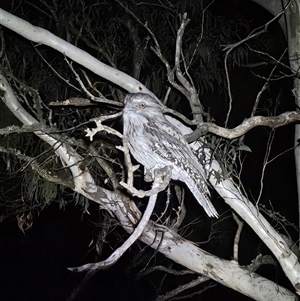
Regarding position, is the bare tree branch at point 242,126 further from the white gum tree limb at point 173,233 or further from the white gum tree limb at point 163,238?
the white gum tree limb at point 163,238

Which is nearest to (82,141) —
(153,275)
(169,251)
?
(169,251)

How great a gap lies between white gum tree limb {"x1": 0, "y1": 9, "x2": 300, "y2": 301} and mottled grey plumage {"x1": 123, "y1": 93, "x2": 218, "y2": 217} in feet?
1.41

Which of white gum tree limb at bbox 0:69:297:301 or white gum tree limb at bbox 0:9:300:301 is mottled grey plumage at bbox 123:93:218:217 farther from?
white gum tree limb at bbox 0:69:297:301

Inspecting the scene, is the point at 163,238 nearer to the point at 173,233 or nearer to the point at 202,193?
the point at 173,233

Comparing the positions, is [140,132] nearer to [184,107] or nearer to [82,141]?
[82,141]

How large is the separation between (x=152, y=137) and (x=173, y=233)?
2.65 ft

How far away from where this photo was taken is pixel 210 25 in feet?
7.78

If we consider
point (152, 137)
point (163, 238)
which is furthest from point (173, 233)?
point (152, 137)

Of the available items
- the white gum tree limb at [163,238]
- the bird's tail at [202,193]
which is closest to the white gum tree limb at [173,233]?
the white gum tree limb at [163,238]

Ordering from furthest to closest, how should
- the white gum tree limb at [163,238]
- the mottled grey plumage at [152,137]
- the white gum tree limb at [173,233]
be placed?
the white gum tree limb at [163,238]
the white gum tree limb at [173,233]
the mottled grey plumage at [152,137]

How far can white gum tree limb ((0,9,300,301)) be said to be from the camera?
4.61ft

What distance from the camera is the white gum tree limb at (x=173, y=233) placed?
4.61ft

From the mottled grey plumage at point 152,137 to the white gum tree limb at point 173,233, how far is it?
428 mm

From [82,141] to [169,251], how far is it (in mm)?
582
